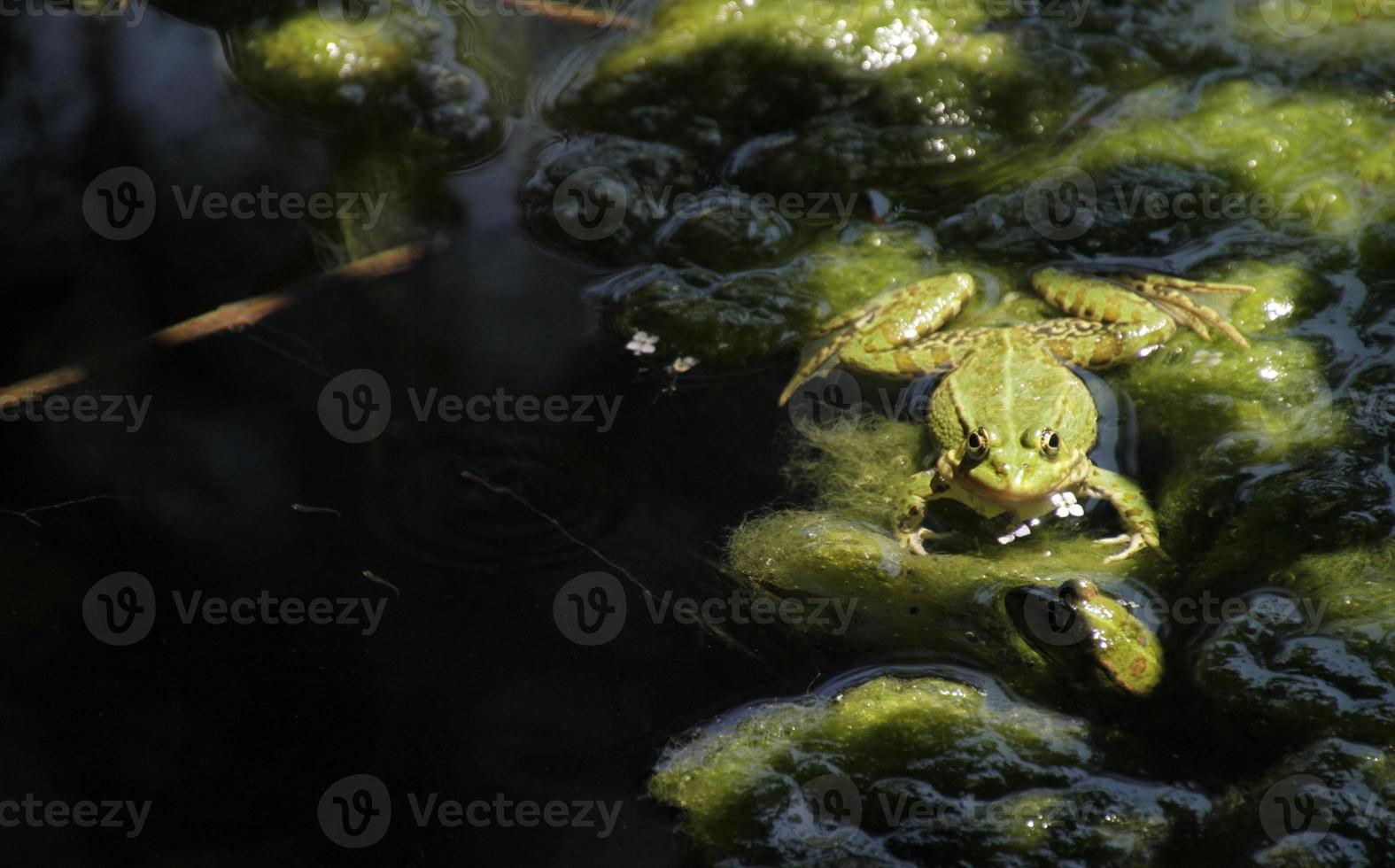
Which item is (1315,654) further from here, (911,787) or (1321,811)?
(911,787)

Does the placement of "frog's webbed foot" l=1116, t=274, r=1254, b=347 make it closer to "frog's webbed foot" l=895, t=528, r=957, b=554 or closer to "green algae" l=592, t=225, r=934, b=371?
"green algae" l=592, t=225, r=934, b=371

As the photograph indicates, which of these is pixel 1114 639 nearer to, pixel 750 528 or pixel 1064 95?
pixel 750 528

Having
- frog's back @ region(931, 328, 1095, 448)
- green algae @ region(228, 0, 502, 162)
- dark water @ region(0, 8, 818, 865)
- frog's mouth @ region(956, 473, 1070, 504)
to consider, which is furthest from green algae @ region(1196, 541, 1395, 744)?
green algae @ region(228, 0, 502, 162)

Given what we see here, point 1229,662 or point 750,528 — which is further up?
point 1229,662

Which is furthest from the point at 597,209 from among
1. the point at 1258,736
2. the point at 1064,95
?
the point at 1258,736

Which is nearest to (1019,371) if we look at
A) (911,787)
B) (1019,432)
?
(1019,432)

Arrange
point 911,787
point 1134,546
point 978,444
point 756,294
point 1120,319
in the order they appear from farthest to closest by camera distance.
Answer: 1. point 756,294
2. point 1120,319
3. point 978,444
4. point 1134,546
5. point 911,787

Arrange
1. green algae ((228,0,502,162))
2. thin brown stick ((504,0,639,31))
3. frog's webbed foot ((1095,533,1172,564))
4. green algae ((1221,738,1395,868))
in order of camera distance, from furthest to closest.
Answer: thin brown stick ((504,0,639,31))
green algae ((228,0,502,162))
frog's webbed foot ((1095,533,1172,564))
green algae ((1221,738,1395,868))
